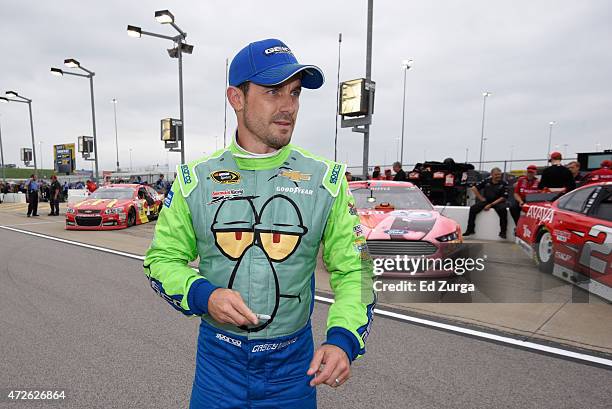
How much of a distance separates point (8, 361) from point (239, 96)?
10.8 feet

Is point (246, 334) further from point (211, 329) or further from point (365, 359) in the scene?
point (365, 359)

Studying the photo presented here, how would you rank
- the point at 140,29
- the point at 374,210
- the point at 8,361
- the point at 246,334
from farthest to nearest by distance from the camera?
the point at 140,29 → the point at 374,210 → the point at 8,361 → the point at 246,334

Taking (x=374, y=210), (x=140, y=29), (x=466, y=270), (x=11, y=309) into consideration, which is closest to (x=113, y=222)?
(x=140, y=29)

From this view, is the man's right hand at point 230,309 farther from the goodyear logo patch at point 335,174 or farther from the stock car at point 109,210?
the stock car at point 109,210

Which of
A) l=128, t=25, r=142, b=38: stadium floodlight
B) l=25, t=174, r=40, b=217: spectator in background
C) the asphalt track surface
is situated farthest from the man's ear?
l=25, t=174, r=40, b=217: spectator in background

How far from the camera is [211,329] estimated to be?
1.46 metres

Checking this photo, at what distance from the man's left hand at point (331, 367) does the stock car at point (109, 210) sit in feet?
39.1

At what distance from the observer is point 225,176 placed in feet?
4.90

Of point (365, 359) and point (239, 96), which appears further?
point (365, 359)

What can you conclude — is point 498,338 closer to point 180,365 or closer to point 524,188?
point 180,365

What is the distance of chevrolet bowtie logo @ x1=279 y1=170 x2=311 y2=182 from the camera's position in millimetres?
1488

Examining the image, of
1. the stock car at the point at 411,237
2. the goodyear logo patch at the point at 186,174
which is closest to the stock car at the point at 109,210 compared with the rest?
the stock car at the point at 411,237

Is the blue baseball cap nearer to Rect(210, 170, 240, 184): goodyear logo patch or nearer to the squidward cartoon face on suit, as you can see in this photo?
Rect(210, 170, 240, 184): goodyear logo patch

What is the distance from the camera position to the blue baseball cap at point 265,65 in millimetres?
1429
